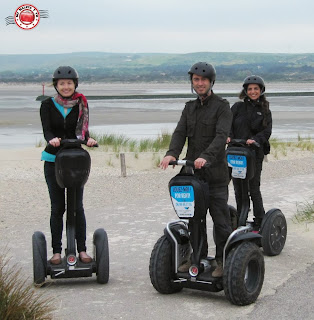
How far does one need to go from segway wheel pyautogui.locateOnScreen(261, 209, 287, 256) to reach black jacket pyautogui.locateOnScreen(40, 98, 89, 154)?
2.21 m

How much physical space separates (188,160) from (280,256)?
226cm

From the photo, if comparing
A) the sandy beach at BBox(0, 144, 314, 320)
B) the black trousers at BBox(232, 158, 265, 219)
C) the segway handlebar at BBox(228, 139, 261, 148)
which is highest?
the segway handlebar at BBox(228, 139, 261, 148)

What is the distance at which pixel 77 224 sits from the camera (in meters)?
6.70

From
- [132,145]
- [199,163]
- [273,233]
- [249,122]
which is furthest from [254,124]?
[132,145]

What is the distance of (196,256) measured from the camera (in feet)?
19.9

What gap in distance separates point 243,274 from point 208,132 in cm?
120

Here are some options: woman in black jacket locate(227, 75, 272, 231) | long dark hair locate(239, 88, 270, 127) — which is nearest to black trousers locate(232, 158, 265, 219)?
woman in black jacket locate(227, 75, 272, 231)

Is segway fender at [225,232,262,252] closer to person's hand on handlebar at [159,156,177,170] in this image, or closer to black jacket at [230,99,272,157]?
person's hand on handlebar at [159,156,177,170]

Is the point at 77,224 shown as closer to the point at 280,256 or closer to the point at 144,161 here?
the point at 280,256

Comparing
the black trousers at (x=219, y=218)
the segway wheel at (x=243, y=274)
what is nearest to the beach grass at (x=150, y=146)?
the black trousers at (x=219, y=218)

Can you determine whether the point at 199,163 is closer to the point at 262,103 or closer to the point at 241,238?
the point at 241,238

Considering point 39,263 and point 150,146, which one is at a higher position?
point 39,263

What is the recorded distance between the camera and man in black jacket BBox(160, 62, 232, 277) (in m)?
6.06

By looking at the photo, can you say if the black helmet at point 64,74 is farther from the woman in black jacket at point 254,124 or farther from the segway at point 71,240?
the woman in black jacket at point 254,124
